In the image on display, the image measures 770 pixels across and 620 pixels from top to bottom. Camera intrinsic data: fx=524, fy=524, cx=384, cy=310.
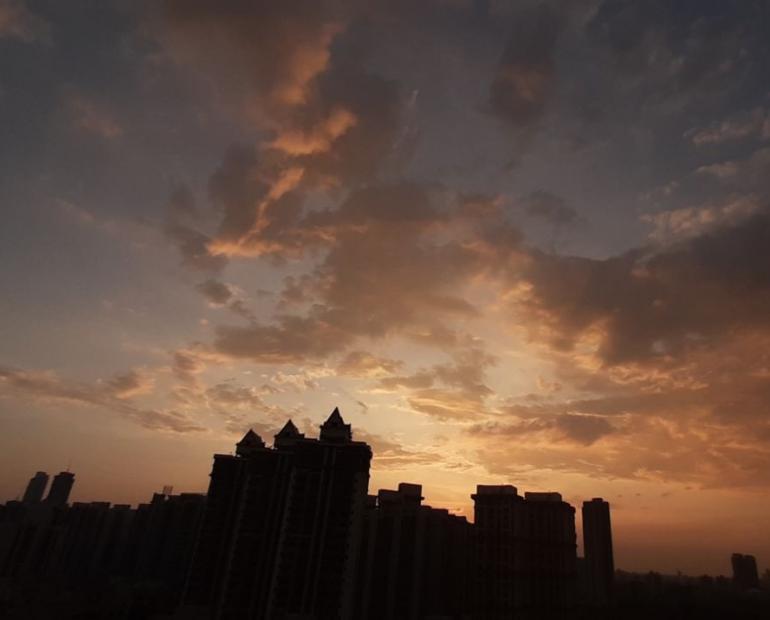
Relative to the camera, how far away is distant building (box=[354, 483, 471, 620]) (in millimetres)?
102863

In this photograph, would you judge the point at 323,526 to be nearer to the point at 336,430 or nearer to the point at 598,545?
the point at 336,430

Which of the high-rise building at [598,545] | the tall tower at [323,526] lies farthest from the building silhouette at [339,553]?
the high-rise building at [598,545]

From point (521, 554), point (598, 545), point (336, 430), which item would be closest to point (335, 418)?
point (336, 430)

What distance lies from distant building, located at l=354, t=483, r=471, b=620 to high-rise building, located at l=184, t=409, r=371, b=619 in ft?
40.7

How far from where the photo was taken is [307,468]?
97.9 metres

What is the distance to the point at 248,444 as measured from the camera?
12138cm

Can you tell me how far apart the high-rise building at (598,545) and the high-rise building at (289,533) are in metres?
105

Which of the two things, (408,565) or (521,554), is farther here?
(408,565)

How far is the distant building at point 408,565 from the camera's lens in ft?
337

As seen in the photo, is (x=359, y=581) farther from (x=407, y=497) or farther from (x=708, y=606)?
(x=708, y=606)

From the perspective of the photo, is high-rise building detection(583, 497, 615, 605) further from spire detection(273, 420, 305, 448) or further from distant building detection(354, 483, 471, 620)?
spire detection(273, 420, 305, 448)

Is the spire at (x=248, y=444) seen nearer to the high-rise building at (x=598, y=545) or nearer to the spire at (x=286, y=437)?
the spire at (x=286, y=437)

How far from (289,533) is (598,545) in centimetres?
11948

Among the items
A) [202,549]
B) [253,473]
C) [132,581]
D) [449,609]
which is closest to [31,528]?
Answer: [132,581]
